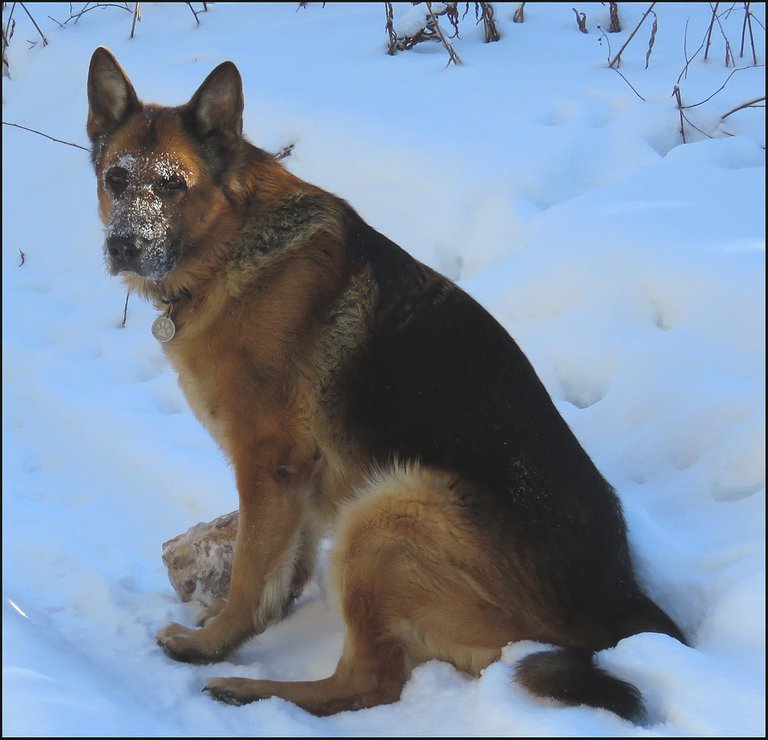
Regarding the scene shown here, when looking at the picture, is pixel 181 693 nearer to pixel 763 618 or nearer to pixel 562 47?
pixel 763 618

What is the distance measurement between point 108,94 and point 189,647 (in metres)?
2.11

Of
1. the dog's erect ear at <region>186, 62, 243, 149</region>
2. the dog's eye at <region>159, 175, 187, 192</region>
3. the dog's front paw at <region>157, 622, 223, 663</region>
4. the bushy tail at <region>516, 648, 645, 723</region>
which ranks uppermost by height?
the dog's erect ear at <region>186, 62, 243, 149</region>

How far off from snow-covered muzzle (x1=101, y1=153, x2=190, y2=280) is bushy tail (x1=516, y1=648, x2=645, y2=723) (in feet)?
6.14

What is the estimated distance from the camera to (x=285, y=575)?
11.1 ft

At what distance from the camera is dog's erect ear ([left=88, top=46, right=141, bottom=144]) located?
11.5ft

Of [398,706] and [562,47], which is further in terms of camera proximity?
[562,47]

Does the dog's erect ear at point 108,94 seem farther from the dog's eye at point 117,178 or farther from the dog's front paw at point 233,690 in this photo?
the dog's front paw at point 233,690

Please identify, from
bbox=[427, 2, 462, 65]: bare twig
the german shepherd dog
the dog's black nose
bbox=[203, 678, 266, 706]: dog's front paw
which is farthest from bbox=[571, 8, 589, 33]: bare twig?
bbox=[203, 678, 266, 706]: dog's front paw

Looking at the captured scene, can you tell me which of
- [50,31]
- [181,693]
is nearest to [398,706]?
[181,693]

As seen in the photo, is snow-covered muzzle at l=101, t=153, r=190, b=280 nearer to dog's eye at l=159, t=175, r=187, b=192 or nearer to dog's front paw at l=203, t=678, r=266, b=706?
dog's eye at l=159, t=175, r=187, b=192

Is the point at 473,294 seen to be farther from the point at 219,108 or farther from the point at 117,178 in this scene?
the point at 117,178

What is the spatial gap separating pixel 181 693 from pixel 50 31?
29.9 feet

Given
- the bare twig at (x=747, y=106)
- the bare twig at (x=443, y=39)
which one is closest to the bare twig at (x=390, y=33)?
the bare twig at (x=443, y=39)

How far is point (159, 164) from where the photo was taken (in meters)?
3.33
